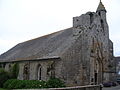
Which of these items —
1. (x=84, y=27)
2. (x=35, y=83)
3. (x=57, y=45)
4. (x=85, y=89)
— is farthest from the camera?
(x=57, y=45)

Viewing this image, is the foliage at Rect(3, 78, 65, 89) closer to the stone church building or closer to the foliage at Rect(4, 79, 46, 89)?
the foliage at Rect(4, 79, 46, 89)

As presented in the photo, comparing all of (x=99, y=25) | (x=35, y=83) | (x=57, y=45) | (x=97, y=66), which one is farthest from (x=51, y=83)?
(x=99, y=25)

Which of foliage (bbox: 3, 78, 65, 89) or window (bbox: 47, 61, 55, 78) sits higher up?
window (bbox: 47, 61, 55, 78)

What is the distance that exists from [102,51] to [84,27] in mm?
6454

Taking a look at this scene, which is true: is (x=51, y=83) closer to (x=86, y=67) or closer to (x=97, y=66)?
(x=86, y=67)

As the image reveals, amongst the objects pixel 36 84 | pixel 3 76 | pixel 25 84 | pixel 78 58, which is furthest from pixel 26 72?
pixel 36 84

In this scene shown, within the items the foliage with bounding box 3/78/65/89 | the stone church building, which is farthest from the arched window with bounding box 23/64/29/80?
the foliage with bounding box 3/78/65/89

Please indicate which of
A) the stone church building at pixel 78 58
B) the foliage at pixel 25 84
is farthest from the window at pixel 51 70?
the foliage at pixel 25 84

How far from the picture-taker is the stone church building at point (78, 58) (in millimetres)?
26516

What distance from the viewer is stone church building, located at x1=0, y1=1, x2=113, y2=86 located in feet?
87.0

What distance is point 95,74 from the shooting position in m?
30.8

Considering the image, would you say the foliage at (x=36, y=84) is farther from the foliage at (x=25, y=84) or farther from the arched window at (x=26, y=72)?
the arched window at (x=26, y=72)

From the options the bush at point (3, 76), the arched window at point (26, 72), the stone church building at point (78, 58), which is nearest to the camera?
the stone church building at point (78, 58)

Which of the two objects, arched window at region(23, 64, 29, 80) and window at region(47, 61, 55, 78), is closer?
window at region(47, 61, 55, 78)
